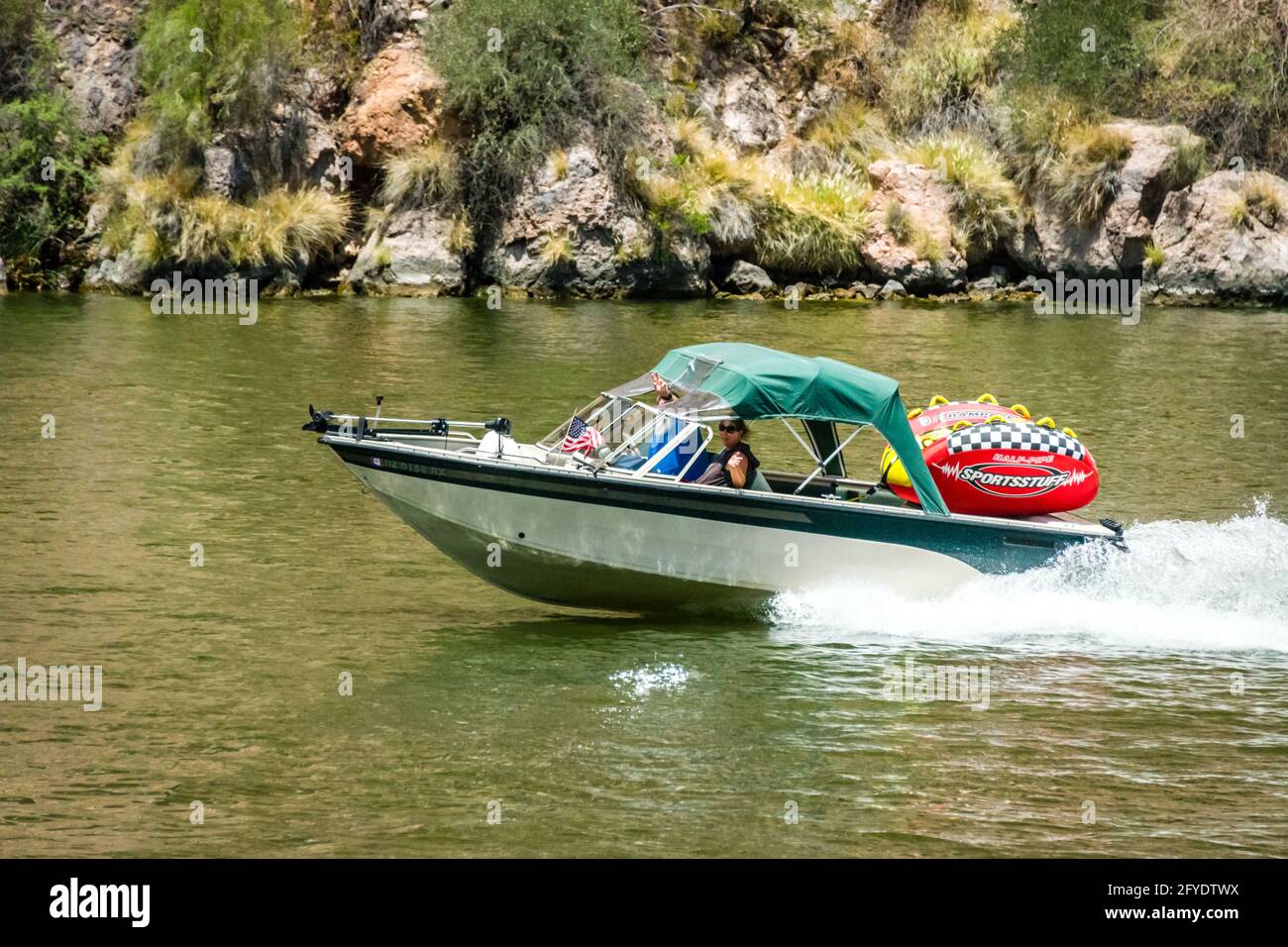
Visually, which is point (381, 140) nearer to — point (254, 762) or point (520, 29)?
point (520, 29)

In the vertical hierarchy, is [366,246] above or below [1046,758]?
above

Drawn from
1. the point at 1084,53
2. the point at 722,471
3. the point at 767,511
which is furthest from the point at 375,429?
the point at 1084,53

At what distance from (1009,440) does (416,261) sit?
27558mm

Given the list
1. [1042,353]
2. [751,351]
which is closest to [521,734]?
[751,351]

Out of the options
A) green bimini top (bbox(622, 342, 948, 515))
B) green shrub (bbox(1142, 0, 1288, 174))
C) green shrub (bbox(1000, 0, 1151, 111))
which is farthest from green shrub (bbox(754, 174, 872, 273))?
green bimini top (bbox(622, 342, 948, 515))

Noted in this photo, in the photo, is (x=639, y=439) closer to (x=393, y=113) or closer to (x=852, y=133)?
(x=393, y=113)

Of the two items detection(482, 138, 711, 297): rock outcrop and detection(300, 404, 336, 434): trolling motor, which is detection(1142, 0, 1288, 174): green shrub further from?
detection(300, 404, 336, 434): trolling motor

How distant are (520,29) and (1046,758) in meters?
32.8

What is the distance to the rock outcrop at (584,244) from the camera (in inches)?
1547

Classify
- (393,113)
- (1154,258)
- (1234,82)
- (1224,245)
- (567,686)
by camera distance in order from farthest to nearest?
(1234,82)
(393,113)
(1154,258)
(1224,245)
(567,686)

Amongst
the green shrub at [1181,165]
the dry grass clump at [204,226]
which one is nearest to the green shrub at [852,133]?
the green shrub at [1181,165]

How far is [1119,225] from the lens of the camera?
1594 inches

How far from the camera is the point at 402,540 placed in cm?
1653

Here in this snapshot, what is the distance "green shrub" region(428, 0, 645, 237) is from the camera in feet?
131
